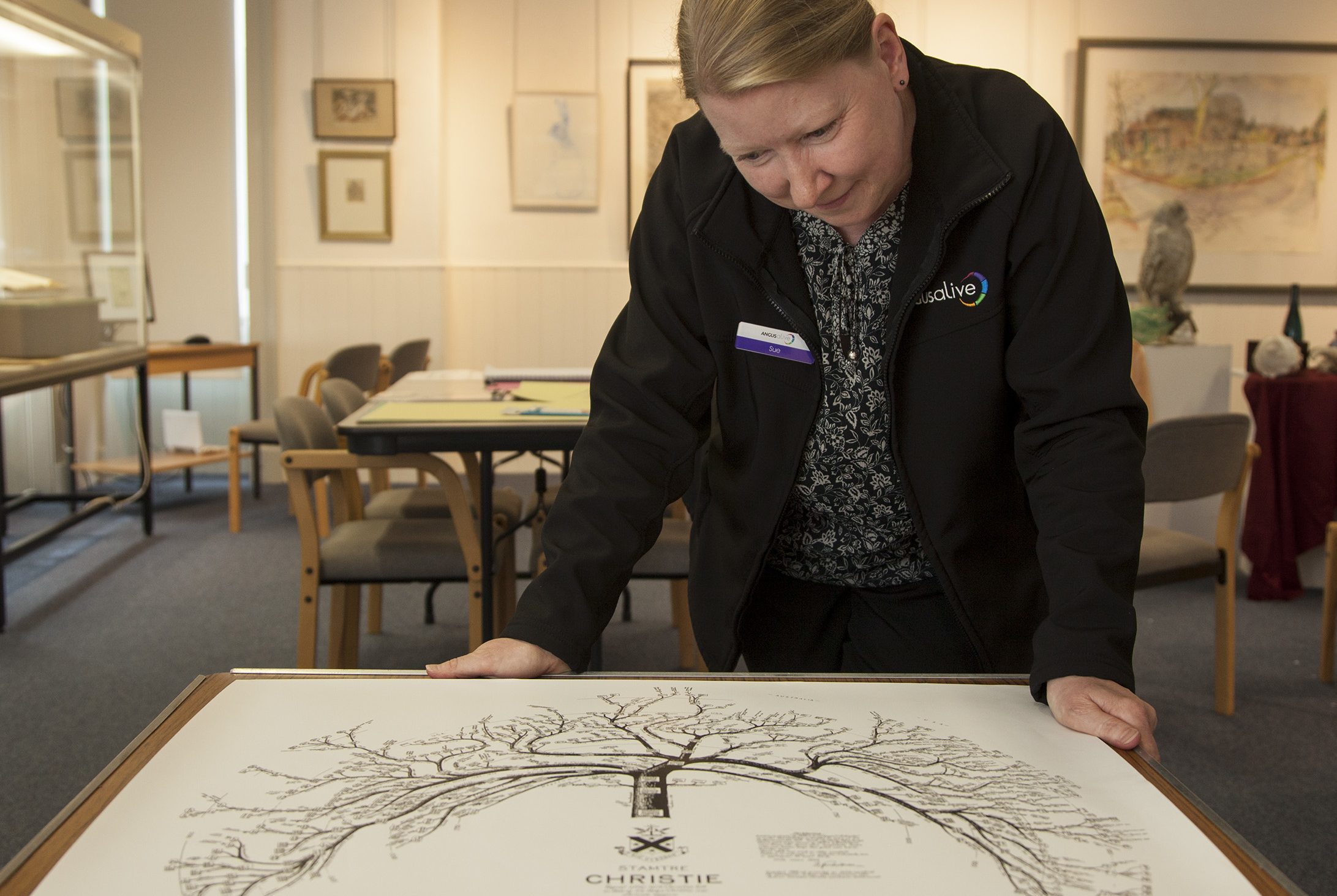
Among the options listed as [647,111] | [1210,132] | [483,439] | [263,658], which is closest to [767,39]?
[483,439]

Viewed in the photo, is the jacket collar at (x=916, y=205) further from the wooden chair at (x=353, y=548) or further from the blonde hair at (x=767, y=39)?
the wooden chair at (x=353, y=548)

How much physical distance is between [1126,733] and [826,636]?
17.7 inches

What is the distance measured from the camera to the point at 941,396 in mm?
1116

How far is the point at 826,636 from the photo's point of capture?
1.27 meters

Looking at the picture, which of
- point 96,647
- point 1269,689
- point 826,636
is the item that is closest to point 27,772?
point 96,647

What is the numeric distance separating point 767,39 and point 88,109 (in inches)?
162

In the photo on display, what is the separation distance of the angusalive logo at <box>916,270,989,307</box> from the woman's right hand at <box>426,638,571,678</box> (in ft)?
1.67

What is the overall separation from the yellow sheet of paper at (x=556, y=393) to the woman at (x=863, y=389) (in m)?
1.43

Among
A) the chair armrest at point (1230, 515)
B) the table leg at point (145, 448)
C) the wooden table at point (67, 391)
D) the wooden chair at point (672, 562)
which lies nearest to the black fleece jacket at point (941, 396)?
the wooden chair at point (672, 562)

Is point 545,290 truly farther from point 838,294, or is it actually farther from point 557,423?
point 838,294

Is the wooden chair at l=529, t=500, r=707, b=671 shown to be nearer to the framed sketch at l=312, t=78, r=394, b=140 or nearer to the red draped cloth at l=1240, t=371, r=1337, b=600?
the red draped cloth at l=1240, t=371, r=1337, b=600

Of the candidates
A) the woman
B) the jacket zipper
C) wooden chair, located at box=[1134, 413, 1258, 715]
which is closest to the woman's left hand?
the woman

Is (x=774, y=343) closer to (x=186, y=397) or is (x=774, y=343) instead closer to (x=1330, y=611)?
(x=1330, y=611)

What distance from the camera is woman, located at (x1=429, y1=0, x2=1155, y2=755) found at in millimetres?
945
